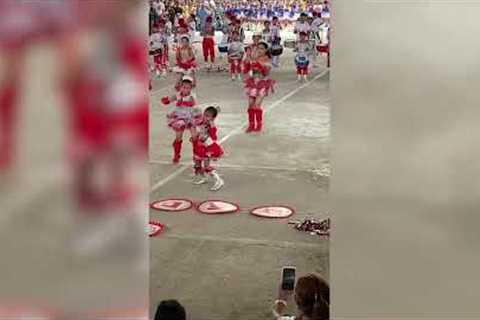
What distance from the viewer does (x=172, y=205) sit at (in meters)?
6.33

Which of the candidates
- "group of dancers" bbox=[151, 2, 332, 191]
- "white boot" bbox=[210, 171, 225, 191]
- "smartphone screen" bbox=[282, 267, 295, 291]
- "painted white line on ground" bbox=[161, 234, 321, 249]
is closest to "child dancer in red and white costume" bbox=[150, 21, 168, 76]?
"group of dancers" bbox=[151, 2, 332, 191]

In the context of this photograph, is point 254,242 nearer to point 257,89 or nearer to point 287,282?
point 287,282

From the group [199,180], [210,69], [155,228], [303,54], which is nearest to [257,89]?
[199,180]

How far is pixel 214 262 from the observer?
16.5ft

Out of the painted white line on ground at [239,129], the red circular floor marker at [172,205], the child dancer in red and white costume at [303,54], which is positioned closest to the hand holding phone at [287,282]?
the red circular floor marker at [172,205]

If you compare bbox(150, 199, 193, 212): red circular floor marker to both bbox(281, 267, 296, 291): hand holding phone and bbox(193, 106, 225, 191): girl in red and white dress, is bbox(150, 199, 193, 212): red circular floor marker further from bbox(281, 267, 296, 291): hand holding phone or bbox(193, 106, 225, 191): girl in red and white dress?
bbox(281, 267, 296, 291): hand holding phone

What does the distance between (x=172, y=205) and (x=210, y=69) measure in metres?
10.2

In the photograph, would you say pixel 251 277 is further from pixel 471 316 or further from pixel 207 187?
pixel 471 316

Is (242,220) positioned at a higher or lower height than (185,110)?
lower

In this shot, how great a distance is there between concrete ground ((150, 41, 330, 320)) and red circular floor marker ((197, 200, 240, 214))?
0.09 m

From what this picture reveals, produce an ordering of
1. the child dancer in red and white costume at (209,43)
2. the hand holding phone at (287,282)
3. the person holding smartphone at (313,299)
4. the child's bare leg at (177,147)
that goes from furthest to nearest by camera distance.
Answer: the child dancer in red and white costume at (209,43), the child's bare leg at (177,147), the hand holding phone at (287,282), the person holding smartphone at (313,299)

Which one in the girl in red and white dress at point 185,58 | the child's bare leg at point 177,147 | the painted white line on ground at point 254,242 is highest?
the girl in red and white dress at point 185,58

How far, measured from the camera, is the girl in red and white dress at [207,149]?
22.6ft

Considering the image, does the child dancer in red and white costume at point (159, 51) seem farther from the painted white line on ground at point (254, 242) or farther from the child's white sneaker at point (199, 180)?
the painted white line on ground at point (254, 242)
